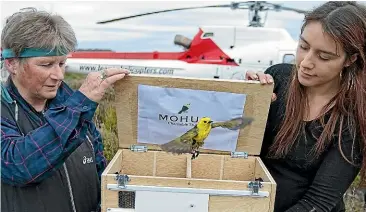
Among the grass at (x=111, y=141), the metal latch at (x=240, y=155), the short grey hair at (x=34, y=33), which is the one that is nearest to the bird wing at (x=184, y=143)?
the metal latch at (x=240, y=155)

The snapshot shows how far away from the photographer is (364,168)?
6.66ft

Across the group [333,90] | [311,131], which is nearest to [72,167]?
[311,131]

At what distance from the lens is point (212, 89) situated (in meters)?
2.24

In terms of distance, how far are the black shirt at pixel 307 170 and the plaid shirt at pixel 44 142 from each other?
924mm

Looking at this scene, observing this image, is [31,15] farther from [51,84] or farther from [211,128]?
[211,128]

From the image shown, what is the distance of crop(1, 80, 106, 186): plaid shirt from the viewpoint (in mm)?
1686

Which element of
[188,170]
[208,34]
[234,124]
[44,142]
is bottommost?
[208,34]

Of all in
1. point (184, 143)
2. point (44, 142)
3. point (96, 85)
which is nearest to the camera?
point (44, 142)

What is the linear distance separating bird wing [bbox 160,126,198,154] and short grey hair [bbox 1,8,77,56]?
2.22 feet

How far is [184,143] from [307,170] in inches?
23.0

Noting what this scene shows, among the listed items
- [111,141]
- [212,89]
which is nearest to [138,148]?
[212,89]

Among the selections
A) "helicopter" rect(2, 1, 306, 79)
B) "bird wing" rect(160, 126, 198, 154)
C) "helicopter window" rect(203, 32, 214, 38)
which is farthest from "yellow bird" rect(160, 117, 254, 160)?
"helicopter window" rect(203, 32, 214, 38)

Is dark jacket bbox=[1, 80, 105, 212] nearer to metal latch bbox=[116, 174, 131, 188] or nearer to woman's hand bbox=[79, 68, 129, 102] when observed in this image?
woman's hand bbox=[79, 68, 129, 102]

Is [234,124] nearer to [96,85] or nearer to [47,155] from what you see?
[96,85]
